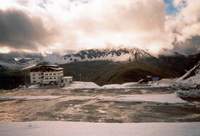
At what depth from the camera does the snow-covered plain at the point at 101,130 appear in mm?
20925

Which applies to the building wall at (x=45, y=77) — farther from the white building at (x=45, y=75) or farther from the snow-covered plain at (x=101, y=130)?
the snow-covered plain at (x=101, y=130)

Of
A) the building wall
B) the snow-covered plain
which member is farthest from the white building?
the snow-covered plain

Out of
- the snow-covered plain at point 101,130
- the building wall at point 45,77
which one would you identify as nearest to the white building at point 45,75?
the building wall at point 45,77

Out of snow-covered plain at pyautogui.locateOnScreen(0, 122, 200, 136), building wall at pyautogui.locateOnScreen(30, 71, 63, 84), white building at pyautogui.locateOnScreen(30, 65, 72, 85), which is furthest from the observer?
white building at pyautogui.locateOnScreen(30, 65, 72, 85)

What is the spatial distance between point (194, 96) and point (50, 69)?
328 feet

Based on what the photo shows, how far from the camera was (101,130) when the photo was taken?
22438mm

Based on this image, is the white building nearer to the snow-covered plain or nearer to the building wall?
the building wall

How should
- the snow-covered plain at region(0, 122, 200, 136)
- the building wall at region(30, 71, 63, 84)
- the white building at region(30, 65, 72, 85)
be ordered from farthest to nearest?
the white building at region(30, 65, 72, 85)
the building wall at region(30, 71, 63, 84)
the snow-covered plain at region(0, 122, 200, 136)

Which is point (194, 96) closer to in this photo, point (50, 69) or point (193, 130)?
point (193, 130)

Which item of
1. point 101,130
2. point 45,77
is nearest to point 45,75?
point 45,77

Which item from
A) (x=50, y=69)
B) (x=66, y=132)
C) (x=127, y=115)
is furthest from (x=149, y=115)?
(x=50, y=69)

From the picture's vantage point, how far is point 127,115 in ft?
104

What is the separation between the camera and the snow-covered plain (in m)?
20.9

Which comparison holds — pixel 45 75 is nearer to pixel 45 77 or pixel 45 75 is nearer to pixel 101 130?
pixel 45 77
